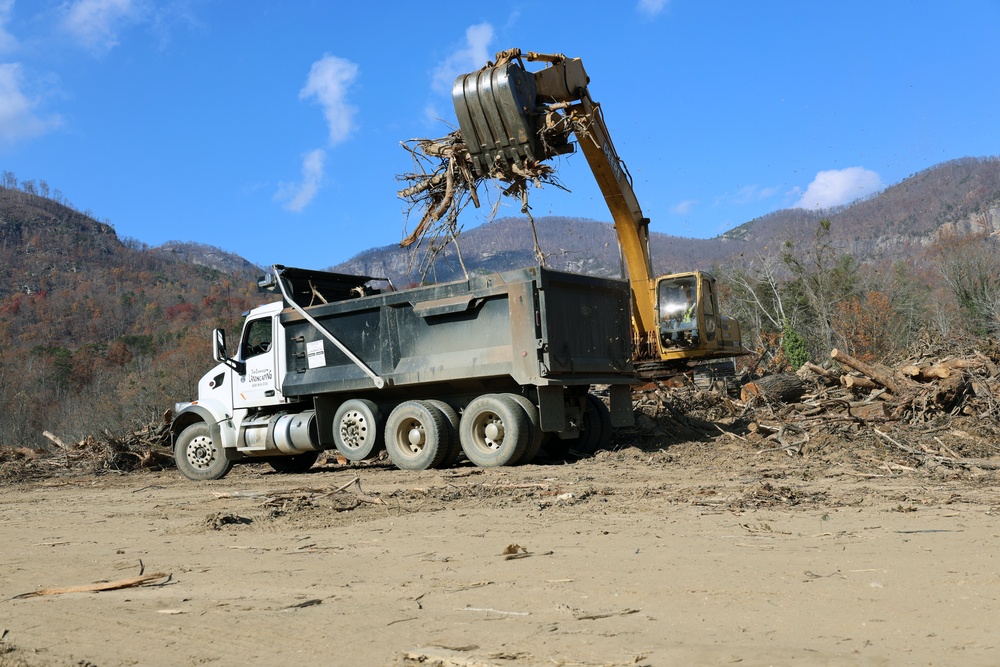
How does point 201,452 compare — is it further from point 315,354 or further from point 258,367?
point 315,354

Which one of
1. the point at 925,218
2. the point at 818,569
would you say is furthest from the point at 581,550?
the point at 925,218

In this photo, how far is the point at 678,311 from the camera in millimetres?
16047

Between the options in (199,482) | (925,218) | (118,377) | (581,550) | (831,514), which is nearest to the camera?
(581,550)

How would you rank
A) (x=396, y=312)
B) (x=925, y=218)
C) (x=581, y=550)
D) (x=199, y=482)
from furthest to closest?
(x=925, y=218) → (x=199, y=482) → (x=396, y=312) → (x=581, y=550)

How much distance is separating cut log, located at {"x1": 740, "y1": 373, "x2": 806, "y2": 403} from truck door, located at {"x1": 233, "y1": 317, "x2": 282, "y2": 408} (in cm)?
748

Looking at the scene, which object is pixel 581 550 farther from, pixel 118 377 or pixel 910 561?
pixel 118 377

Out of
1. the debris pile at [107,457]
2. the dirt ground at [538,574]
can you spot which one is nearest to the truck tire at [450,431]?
the dirt ground at [538,574]

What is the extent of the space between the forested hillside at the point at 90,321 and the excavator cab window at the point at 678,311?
33.9ft

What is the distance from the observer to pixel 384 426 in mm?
12961

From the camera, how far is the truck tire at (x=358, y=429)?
12836 mm

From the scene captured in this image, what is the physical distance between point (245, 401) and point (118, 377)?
4187cm

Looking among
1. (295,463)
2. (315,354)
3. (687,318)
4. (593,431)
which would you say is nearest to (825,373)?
(687,318)

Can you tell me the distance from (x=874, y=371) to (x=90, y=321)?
74.8m

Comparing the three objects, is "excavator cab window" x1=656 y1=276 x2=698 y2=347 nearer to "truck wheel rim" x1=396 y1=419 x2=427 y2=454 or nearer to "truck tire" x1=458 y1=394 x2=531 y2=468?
"truck tire" x1=458 y1=394 x2=531 y2=468
